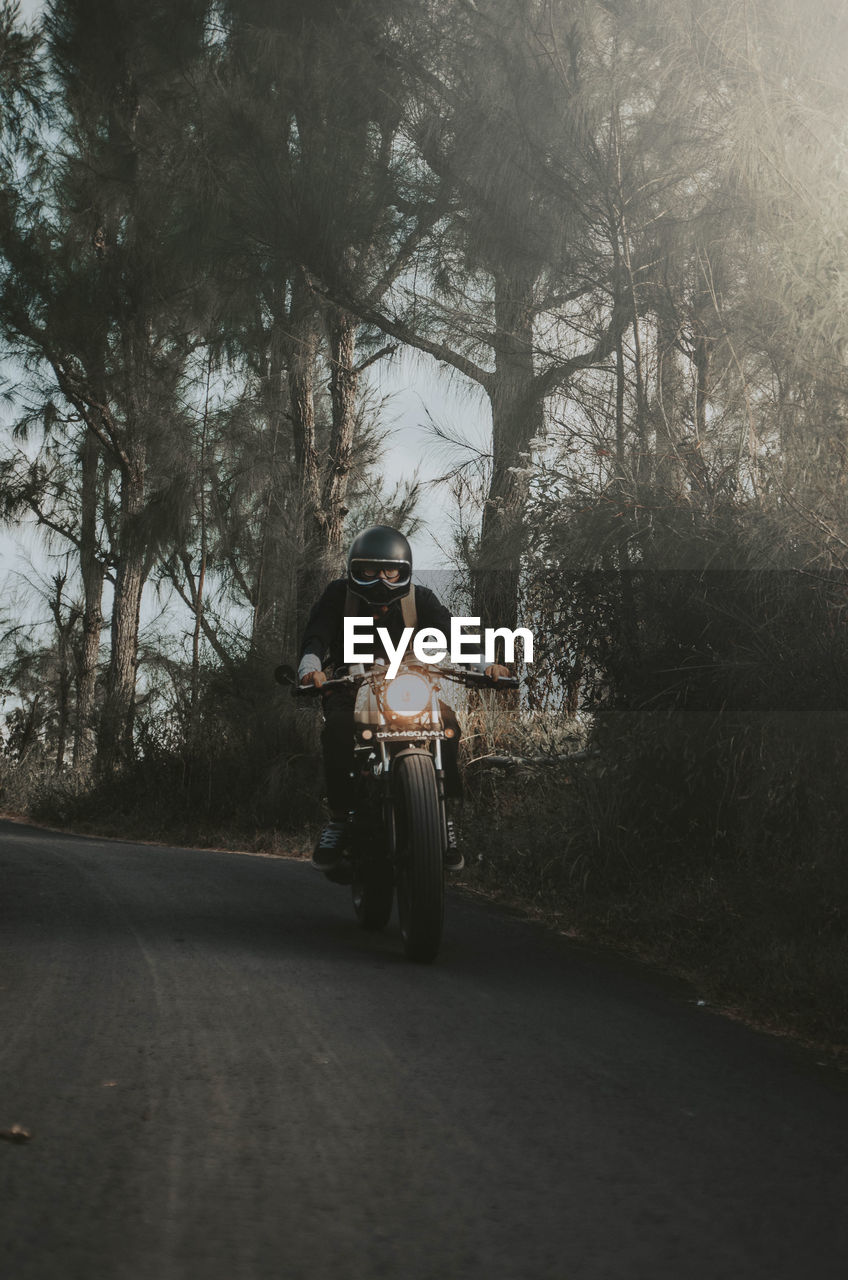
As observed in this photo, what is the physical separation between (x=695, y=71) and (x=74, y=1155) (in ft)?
28.2

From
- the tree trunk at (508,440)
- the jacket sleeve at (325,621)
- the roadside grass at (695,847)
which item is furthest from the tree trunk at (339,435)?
the jacket sleeve at (325,621)

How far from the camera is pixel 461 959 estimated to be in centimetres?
692

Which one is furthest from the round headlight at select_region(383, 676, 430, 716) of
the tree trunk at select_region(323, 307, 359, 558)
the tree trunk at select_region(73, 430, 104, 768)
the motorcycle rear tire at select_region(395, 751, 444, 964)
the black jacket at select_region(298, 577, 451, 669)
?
the tree trunk at select_region(73, 430, 104, 768)

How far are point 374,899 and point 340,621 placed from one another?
4.92ft

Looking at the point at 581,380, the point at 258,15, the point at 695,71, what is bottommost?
the point at 581,380

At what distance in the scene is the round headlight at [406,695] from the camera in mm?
6781

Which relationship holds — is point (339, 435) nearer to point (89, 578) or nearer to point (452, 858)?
point (89, 578)

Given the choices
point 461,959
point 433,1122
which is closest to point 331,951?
point 461,959

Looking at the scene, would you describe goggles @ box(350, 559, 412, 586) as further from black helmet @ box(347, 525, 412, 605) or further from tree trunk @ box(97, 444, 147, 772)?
tree trunk @ box(97, 444, 147, 772)

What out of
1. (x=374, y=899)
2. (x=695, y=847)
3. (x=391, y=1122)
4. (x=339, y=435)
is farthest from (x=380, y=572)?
(x=339, y=435)

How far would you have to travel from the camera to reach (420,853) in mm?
6375

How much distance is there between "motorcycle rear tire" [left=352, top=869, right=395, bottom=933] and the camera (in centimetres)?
740

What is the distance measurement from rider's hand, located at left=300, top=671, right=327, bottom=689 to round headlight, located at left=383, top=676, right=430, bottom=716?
1.22 ft

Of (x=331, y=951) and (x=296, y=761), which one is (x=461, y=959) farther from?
(x=296, y=761)
